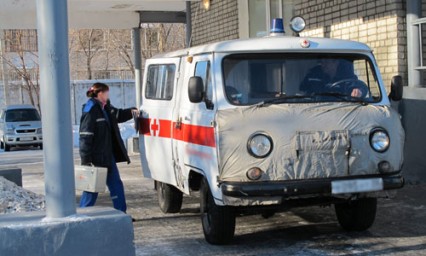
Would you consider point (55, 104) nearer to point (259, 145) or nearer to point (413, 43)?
point (259, 145)

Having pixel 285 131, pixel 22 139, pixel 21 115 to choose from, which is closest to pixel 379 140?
pixel 285 131

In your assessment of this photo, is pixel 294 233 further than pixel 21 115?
No

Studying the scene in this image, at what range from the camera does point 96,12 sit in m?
19.5

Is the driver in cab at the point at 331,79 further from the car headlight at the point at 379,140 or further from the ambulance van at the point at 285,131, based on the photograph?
the car headlight at the point at 379,140

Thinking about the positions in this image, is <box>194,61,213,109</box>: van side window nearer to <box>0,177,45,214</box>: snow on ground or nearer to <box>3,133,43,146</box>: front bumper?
<box>0,177,45,214</box>: snow on ground

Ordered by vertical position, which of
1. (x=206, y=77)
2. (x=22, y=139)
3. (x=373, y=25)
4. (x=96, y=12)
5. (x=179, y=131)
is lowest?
(x=22, y=139)

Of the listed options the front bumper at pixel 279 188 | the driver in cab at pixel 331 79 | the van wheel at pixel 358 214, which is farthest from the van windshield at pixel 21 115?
the front bumper at pixel 279 188

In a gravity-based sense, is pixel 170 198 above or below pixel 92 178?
below

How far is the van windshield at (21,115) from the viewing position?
973 inches

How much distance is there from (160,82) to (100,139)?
1.30m

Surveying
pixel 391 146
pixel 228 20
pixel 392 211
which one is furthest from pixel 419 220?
pixel 228 20

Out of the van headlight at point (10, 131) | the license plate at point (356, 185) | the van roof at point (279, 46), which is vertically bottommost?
the van headlight at point (10, 131)

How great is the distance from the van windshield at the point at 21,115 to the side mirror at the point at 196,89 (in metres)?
19.4

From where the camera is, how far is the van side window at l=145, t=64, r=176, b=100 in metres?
7.95
